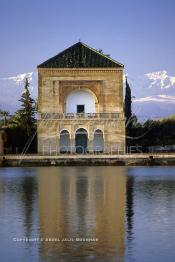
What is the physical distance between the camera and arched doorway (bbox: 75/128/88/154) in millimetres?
50406

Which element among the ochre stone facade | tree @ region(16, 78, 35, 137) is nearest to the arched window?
the ochre stone facade

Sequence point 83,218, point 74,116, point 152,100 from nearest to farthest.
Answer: point 83,218 < point 74,116 < point 152,100

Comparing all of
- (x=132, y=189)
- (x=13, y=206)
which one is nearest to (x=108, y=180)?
(x=132, y=189)

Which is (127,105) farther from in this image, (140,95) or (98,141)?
(140,95)

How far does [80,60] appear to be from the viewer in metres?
50.3

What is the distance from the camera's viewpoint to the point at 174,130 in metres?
60.7

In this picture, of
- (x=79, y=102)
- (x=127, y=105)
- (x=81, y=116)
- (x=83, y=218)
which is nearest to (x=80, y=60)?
(x=79, y=102)

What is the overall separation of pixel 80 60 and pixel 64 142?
5975 mm

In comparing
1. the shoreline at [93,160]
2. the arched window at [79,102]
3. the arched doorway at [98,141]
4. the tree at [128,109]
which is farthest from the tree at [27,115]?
the shoreline at [93,160]

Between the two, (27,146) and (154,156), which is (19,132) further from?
(154,156)

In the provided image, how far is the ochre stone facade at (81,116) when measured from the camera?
49.7m

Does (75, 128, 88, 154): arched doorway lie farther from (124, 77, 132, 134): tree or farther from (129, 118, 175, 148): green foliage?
(129, 118, 175, 148): green foliage

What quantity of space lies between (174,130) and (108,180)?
31274 mm

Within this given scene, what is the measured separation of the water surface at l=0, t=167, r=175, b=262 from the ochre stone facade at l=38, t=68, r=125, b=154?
78.2ft
